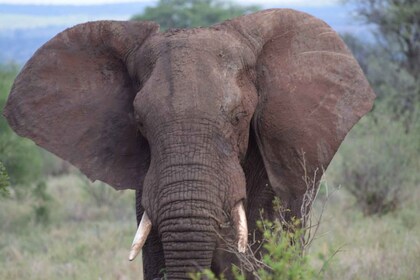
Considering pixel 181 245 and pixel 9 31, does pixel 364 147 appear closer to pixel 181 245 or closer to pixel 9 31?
pixel 181 245

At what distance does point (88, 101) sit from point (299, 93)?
103cm

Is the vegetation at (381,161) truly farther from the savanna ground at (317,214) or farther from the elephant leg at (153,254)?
the elephant leg at (153,254)

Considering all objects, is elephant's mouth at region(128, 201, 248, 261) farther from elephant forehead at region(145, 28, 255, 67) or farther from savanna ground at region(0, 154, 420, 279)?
savanna ground at region(0, 154, 420, 279)

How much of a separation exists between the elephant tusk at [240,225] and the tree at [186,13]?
2184 centimetres

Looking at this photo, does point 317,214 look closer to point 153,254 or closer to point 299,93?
point 153,254

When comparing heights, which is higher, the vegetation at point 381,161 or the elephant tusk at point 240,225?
the elephant tusk at point 240,225

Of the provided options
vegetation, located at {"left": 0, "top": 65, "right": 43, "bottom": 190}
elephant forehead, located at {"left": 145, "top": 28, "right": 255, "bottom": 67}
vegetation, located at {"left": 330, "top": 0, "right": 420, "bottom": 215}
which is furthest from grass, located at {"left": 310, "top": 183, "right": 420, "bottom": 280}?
vegetation, located at {"left": 0, "top": 65, "right": 43, "bottom": 190}

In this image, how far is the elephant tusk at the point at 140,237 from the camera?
425cm

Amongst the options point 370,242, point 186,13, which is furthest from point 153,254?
point 186,13

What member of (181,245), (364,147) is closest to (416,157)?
(364,147)

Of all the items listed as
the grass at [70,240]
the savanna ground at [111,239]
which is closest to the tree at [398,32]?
the savanna ground at [111,239]

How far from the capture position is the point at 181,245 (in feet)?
13.6

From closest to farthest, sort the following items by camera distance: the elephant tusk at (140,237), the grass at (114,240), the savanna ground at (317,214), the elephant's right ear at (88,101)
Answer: the elephant tusk at (140,237), the elephant's right ear at (88,101), the grass at (114,240), the savanna ground at (317,214)

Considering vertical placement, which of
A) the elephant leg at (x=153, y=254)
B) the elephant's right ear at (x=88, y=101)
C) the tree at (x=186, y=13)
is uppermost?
the elephant's right ear at (x=88, y=101)
